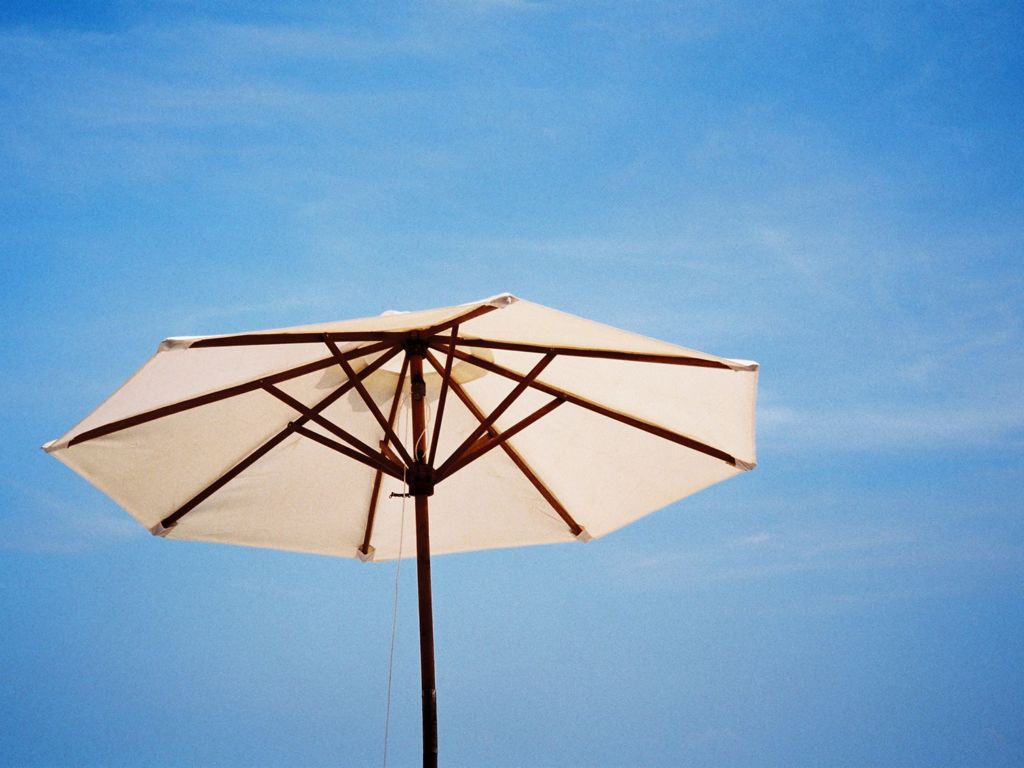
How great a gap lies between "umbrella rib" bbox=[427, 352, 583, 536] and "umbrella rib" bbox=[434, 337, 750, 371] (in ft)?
2.95

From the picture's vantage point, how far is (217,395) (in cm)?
447

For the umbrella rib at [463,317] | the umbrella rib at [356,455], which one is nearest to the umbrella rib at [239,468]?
the umbrella rib at [356,455]

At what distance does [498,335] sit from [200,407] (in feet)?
5.31

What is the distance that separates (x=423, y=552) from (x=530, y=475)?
1.11m

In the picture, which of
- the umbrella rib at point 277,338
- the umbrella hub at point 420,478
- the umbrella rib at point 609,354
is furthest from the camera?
the umbrella hub at point 420,478

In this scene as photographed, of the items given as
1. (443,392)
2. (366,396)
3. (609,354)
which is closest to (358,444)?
(366,396)

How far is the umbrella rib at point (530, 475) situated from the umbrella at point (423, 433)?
0.01 m

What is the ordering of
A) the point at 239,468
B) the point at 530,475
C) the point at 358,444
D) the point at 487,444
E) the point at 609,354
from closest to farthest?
the point at 609,354 < the point at 358,444 < the point at 487,444 < the point at 239,468 < the point at 530,475

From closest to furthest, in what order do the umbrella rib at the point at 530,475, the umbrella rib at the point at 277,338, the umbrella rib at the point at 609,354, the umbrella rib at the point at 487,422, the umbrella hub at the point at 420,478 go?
the umbrella rib at the point at 277,338 → the umbrella rib at the point at 609,354 → the umbrella rib at the point at 487,422 → the umbrella hub at the point at 420,478 → the umbrella rib at the point at 530,475

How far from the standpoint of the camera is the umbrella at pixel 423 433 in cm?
419

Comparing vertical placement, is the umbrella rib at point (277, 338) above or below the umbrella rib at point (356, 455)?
above

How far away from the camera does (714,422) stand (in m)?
4.68

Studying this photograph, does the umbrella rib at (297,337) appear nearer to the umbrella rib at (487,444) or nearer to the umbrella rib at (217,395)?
the umbrella rib at (217,395)

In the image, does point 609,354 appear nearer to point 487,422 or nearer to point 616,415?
point 487,422
